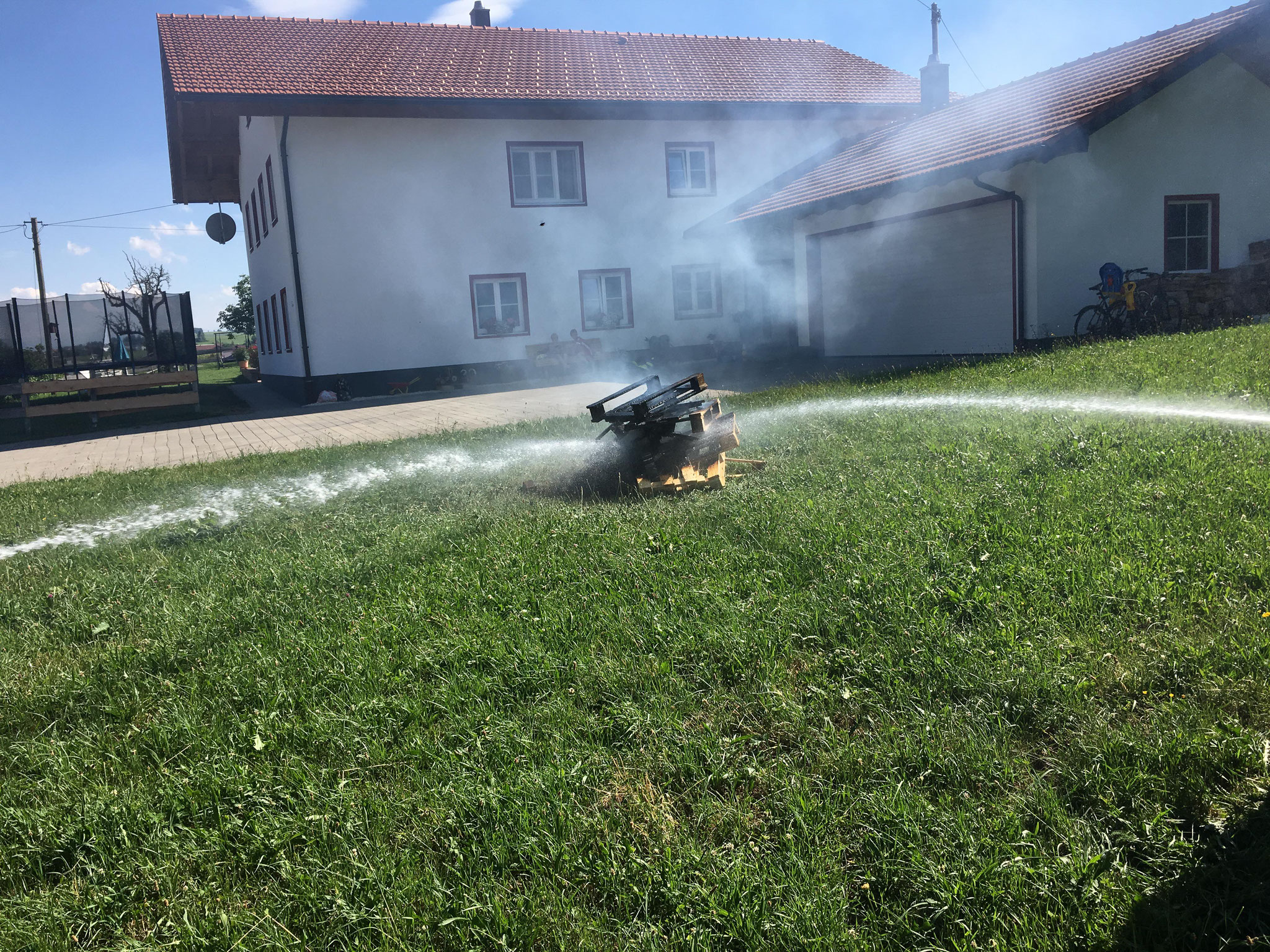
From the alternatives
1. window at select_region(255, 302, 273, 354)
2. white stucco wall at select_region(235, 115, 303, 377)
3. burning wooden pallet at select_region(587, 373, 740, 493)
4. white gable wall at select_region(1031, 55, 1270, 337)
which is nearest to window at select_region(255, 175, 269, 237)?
white stucco wall at select_region(235, 115, 303, 377)

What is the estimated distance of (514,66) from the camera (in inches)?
810

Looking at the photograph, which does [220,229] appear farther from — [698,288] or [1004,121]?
[1004,121]

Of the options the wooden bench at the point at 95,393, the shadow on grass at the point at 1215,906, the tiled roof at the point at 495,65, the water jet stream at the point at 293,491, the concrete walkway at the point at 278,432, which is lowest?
the shadow on grass at the point at 1215,906

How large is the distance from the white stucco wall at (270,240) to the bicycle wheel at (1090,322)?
1431cm

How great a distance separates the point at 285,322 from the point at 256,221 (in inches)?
200

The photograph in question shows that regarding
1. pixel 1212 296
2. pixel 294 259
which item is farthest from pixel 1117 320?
pixel 294 259

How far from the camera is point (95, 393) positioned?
1617cm

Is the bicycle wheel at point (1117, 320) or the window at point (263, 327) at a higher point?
the window at point (263, 327)

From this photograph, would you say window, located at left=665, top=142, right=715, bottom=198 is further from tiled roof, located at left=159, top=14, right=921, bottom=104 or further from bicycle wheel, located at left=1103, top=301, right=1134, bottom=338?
bicycle wheel, located at left=1103, top=301, right=1134, bottom=338

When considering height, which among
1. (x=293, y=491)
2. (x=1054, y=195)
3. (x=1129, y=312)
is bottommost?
(x=293, y=491)

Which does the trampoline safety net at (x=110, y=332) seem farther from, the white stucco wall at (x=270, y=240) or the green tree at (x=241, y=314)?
the green tree at (x=241, y=314)

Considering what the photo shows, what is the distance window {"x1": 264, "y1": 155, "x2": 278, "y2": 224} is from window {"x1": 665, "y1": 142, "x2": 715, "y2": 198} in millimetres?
8698

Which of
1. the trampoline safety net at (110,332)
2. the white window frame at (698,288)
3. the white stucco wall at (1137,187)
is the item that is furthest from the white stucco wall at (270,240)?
the white stucco wall at (1137,187)

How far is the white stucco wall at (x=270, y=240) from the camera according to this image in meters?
18.3
